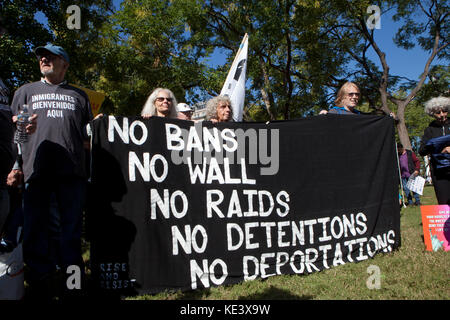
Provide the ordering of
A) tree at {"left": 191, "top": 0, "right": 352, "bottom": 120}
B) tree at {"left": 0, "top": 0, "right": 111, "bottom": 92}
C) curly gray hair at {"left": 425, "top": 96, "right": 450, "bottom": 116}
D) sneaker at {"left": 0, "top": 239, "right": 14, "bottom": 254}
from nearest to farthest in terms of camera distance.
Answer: sneaker at {"left": 0, "top": 239, "right": 14, "bottom": 254}, curly gray hair at {"left": 425, "top": 96, "right": 450, "bottom": 116}, tree at {"left": 0, "top": 0, "right": 111, "bottom": 92}, tree at {"left": 191, "top": 0, "right": 352, "bottom": 120}

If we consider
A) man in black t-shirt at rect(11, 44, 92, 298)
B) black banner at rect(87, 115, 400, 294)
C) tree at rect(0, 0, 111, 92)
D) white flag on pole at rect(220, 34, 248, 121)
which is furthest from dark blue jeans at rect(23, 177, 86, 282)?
tree at rect(0, 0, 111, 92)

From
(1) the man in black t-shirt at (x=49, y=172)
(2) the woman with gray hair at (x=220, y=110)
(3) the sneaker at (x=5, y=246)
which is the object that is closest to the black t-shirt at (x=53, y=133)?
(1) the man in black t-shirt at (x=49, y=172)

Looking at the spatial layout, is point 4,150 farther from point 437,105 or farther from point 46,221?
point 437,105

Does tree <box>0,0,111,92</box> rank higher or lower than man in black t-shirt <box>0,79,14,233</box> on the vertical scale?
higher

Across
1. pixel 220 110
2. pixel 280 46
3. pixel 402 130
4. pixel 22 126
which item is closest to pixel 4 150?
pixel 22 126

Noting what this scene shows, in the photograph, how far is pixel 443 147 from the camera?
142 inches

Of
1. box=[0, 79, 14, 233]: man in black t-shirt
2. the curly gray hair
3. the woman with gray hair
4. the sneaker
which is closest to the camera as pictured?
box=[0, 79, 14, 233]: man in black t-shirt

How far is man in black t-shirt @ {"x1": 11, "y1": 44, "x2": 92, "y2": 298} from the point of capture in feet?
7.75

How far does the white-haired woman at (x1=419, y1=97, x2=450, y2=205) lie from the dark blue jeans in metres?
3.86

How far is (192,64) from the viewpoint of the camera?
13.1m

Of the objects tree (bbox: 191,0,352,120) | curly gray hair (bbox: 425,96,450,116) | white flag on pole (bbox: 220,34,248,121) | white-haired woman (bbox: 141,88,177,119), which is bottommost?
white-haired woman (bbox: 141,88,177,119)

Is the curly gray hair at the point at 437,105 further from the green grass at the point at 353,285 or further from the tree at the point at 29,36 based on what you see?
the tree at the point at 29,36

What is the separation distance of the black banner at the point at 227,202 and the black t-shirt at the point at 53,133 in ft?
0.67

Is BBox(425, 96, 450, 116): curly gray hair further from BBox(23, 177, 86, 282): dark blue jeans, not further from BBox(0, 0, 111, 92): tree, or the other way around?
BBox(0, 0, 111, 92): tree
